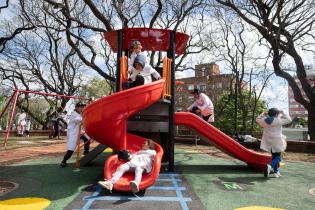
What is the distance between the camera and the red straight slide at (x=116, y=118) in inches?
216

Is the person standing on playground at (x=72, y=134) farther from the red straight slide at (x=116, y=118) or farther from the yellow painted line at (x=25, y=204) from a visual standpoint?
the yellow painted line at (x=25, y=204)

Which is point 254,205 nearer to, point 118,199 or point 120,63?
point 118,199

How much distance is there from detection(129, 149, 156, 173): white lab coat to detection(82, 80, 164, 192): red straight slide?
0.42ft

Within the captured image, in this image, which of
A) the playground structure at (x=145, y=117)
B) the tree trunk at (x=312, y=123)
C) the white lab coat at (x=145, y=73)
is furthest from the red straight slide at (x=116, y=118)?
the tree trunk at (x=312, y=123)

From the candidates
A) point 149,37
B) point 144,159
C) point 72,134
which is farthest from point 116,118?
point 149,37

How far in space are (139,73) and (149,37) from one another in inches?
70.1

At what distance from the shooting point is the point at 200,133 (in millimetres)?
7852

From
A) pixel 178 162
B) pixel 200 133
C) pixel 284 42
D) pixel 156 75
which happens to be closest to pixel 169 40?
pixel 156 75

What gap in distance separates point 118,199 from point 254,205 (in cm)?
209

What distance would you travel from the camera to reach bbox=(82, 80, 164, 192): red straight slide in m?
5.49

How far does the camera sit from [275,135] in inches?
270

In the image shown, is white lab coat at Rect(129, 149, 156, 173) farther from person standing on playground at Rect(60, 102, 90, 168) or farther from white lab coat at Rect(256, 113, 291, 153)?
white lab coat at Rect(256, 113, 291, 153)

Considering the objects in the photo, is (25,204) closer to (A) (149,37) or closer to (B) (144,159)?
(B) (144,159)

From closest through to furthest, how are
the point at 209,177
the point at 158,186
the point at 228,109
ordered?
the point at 158,186 → the point at 209,177 → the point at 228,109
